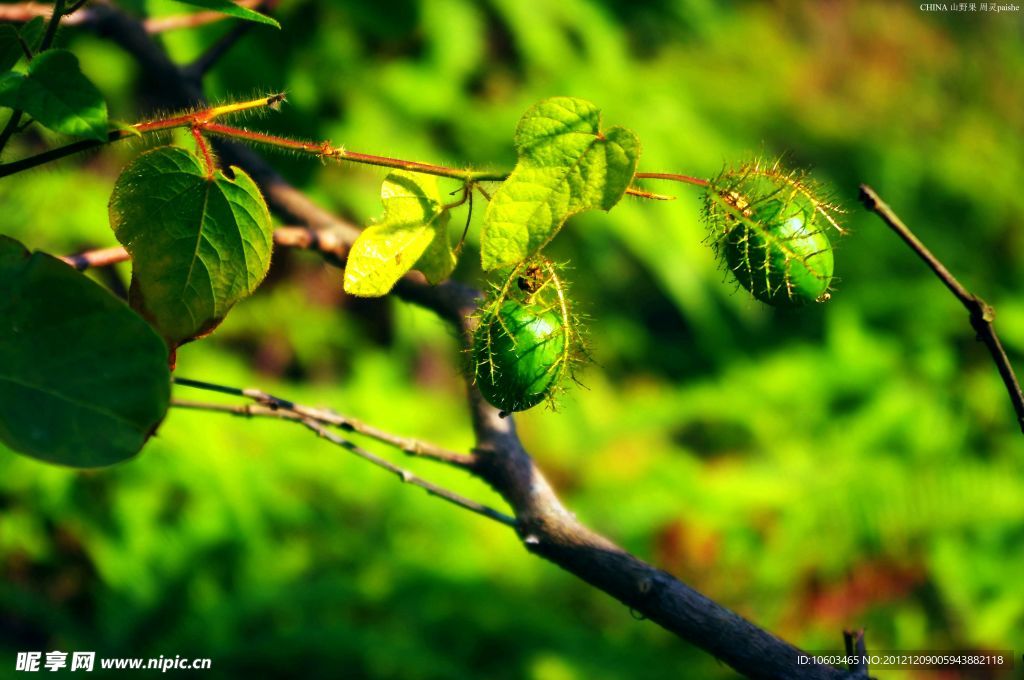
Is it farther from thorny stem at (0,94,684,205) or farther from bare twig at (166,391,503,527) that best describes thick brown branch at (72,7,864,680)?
thorny stem at (0,94,684,205)

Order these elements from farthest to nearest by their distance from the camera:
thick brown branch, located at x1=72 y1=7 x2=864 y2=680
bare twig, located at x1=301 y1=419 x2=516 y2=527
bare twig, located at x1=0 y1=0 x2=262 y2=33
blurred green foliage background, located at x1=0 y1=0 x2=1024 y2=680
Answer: blurred green foliage background, located at x1=0 y1=0 x2=1024 y2=680 → bare twig, located at x1=0 y1=0 x2=262 y2=33 → bare twig, located at x1=301 y1=419 x2=516 y2=527 → thick brown branch, located at x1=72 y1=7 x2=864 y2=680

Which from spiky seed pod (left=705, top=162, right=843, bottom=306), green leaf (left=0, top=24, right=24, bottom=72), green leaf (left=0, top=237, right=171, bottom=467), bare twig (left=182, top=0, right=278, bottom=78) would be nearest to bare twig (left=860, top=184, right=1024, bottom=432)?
spiky seed pod (left=705, top=162, right=843, bottom=306)

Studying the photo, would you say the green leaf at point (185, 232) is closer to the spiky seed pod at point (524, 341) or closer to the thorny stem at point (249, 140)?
the thorny stem at point (249, 140)

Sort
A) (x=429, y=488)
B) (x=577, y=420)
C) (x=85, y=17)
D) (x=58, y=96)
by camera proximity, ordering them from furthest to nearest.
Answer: (x=577, y=420) < (x=85, y=17) < (x=429, y=488) < (x=58, y=96)

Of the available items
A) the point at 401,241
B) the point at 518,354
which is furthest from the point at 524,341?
the point at 401,241

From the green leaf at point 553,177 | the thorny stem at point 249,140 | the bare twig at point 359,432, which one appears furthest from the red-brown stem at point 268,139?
the bare twig at point 359,432

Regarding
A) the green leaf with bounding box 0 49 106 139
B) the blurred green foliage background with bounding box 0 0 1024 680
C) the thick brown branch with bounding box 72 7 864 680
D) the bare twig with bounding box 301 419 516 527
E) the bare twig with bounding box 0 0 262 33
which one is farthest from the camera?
the blurred green foliage background with bounding box 0 0 1024 680

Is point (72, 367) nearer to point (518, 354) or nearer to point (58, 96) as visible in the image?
point (58, 96)
